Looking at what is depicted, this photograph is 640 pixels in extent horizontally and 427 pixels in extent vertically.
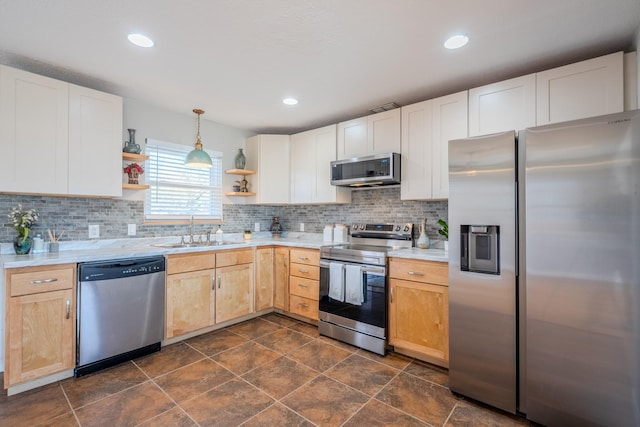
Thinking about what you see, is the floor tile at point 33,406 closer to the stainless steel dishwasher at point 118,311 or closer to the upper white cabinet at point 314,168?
the stainless steel dishwasher at point 118,311

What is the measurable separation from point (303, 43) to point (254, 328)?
9.21ft

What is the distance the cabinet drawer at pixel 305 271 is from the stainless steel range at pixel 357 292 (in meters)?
0.13

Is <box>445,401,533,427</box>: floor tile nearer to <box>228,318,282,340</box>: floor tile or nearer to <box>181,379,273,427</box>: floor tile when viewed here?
<box>181,379,273,427</box>: floor tile

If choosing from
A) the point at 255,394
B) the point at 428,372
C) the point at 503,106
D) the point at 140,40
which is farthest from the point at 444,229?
the point at 140,40

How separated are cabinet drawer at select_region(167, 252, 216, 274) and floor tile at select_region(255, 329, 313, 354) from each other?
0.92 m

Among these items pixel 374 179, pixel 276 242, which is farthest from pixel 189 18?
pixel 276 242

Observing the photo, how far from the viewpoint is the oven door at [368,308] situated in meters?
2.73

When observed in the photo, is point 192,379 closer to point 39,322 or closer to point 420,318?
point 39,322

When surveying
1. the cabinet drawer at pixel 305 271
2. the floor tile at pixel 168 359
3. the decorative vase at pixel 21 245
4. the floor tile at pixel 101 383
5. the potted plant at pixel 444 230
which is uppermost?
the potted plant at pixel 444 230

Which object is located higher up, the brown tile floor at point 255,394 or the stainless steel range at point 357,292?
the stainless steel range at point 357,292

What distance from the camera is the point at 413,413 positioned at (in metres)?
1.92

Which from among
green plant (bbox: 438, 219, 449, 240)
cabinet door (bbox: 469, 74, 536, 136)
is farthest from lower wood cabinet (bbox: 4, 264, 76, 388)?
cabinet door (bbox: 469, 74, 536, 136)

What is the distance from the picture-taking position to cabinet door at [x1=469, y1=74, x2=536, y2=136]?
2.35 m

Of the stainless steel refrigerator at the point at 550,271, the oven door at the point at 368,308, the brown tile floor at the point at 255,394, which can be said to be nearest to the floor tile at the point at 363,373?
the brown tile floor at the point at 255,394
